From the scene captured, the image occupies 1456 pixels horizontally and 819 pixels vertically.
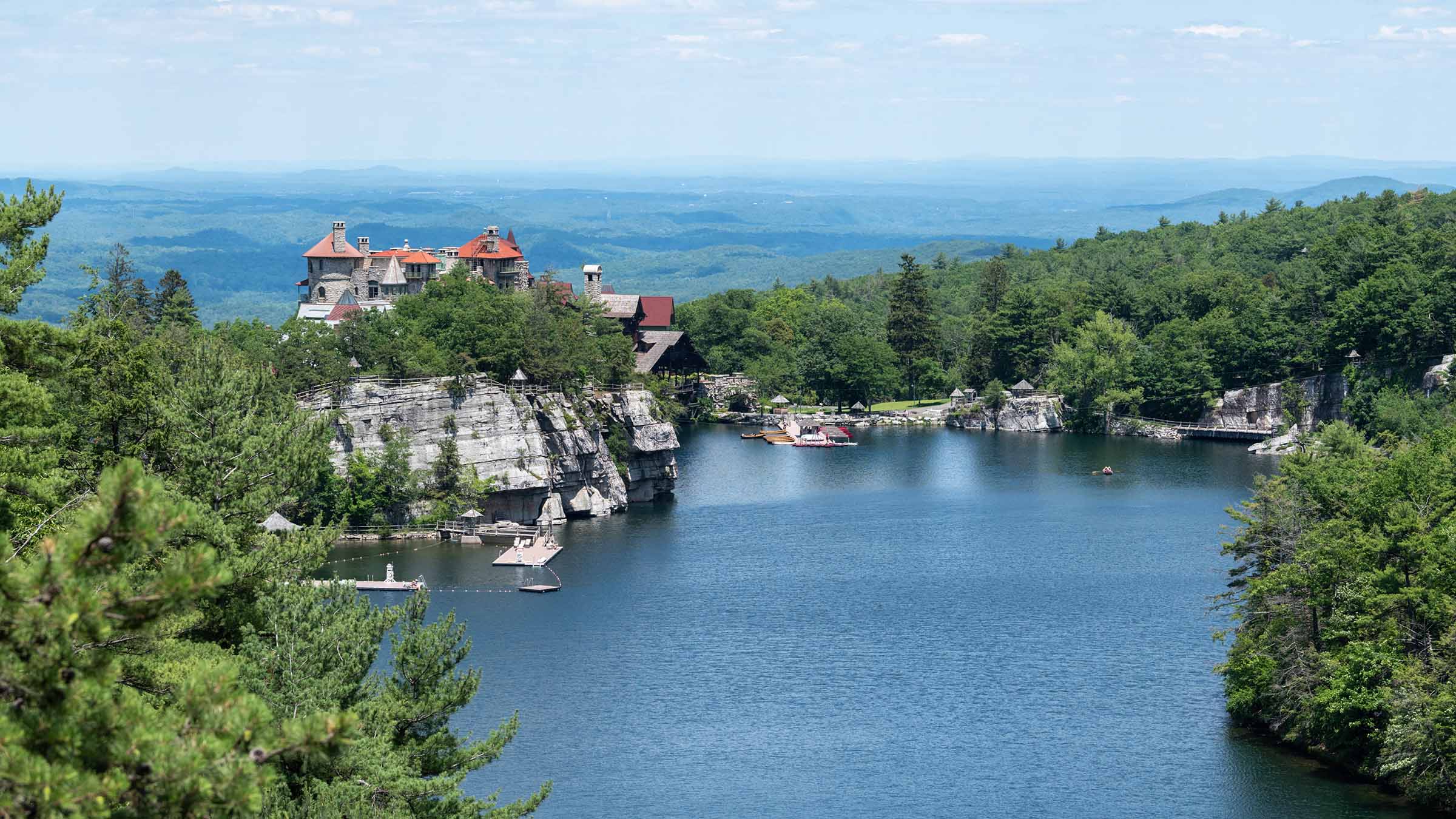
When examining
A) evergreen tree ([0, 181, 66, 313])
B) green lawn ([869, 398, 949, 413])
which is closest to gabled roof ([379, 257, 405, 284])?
green lawn ([869, 398, 949, 413])

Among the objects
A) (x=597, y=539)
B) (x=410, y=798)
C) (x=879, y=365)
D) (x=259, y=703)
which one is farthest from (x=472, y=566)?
(x=879, y=365)

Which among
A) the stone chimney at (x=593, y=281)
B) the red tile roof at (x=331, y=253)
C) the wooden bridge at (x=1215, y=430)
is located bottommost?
the wooden bridge at (x=1215, y=430)

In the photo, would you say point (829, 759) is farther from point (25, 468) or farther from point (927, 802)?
point (25, 468)

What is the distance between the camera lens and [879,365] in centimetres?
9981

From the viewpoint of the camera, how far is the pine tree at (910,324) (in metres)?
103

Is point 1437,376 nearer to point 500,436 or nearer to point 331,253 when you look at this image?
point 500,436

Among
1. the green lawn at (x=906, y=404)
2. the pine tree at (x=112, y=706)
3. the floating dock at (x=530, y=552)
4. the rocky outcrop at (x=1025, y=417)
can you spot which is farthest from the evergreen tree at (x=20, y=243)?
the green lawn at (x=906, y=404)

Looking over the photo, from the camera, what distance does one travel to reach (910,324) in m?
103

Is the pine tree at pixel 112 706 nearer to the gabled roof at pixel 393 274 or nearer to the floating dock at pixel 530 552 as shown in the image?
the floating dock at pixel 530 552

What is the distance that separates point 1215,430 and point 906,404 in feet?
69.0

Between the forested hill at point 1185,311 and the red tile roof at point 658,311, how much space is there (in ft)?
21.4

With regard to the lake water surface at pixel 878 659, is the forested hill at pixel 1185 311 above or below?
above

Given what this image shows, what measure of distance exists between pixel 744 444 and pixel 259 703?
73.2m

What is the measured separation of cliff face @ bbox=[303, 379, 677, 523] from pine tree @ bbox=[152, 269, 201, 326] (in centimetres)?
1297
